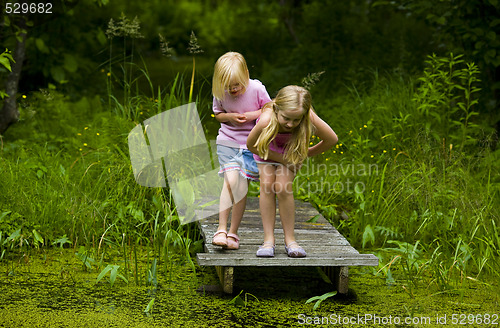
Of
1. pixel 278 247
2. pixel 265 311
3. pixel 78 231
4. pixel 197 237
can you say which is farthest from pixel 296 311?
pixel 78 231

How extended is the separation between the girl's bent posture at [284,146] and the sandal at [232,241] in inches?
6.4

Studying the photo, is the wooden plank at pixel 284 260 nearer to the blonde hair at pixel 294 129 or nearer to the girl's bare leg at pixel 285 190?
the girl's bare leg at pixel 285 190

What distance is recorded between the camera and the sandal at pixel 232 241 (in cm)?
379

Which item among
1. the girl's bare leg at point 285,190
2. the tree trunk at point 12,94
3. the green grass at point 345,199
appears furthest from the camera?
the tree trunk at point 12,94

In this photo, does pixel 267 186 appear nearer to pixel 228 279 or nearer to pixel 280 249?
pixel 280 249

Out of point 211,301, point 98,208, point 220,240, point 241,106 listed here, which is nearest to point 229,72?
point 241,106

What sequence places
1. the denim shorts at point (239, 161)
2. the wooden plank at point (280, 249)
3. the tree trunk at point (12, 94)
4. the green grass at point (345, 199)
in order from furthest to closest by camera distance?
the tree trunk at point (12, 94)
the green grass at point (345, 199)
the denim shorts at point (239, 161)
the wooden plank at point (280, 249)

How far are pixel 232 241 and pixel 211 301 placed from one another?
375 mm

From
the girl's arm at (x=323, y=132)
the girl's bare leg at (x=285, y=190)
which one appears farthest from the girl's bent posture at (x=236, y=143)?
the girl's arm at (x=323, y=132)

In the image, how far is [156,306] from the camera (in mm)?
3516

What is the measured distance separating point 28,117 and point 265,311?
4.14m

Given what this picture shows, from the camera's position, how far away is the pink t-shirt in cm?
385

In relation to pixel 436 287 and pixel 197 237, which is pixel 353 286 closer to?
pixel 436 287

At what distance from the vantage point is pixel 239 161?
3.87 metres
